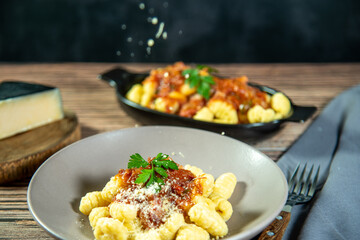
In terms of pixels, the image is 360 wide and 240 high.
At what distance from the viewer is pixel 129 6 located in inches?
122

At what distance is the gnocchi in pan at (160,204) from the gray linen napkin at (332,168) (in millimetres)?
241

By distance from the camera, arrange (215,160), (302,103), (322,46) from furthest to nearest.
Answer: (322,46) < (302,103) < (215,160)

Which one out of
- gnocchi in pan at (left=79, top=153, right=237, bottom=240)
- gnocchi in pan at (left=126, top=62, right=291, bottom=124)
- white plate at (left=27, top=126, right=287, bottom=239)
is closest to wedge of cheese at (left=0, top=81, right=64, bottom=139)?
gnocchi in pan at (left=126, top=62, right=291, bottom=124)

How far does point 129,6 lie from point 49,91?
5.30ft

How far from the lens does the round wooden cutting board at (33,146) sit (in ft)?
4.21

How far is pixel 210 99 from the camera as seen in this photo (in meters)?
1.65

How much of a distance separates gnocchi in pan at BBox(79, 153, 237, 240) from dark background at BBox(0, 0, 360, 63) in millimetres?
2177

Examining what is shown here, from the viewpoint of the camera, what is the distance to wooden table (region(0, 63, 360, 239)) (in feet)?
3.81

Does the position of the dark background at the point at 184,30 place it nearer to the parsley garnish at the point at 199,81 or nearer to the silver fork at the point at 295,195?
the parsley garnish at the point at 199,81

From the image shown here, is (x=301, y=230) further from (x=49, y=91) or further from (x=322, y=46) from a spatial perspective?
(x=322, y=46)

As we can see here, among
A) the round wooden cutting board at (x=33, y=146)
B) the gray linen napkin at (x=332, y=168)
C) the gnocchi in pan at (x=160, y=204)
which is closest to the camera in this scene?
the gnocchi in pan at (x=160, y=204)

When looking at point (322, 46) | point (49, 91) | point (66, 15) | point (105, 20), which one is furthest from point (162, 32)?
point (49, 91)

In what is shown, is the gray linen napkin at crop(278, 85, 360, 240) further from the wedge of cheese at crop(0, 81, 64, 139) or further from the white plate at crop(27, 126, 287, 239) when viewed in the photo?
the wedge of cheese at crop(0, 81, 64, 139)

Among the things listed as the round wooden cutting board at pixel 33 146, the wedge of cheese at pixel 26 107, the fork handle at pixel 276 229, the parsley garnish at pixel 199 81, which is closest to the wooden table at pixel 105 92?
the round wooden cutting board at pixel 33 146
